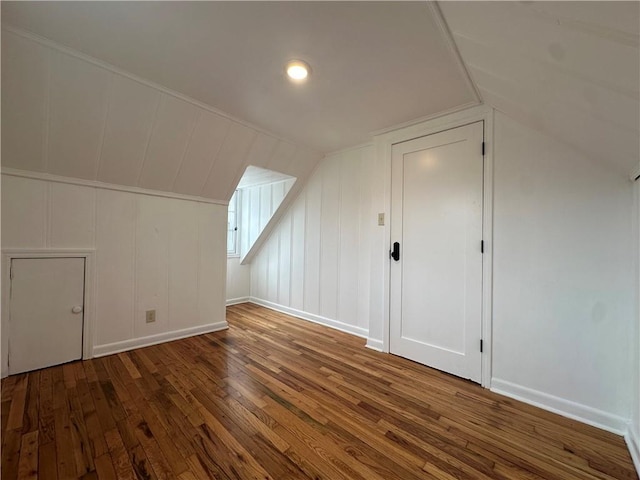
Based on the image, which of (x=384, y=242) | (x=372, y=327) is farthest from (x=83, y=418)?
(x=384, y=242)

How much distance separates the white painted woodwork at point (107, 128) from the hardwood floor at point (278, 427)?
166cm

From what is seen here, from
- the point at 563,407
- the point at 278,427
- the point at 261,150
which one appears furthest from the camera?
the point at 261,150

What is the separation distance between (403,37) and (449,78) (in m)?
0.54

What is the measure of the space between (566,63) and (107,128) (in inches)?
110

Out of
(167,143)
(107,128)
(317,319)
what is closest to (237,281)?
(317,319)

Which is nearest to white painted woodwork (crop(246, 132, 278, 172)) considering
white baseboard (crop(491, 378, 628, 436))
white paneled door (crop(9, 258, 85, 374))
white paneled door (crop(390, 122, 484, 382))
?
white paneled door (crop(390, 122, 484, 382))

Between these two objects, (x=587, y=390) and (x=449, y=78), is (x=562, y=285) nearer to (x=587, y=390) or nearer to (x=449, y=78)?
(x=587, y=390)

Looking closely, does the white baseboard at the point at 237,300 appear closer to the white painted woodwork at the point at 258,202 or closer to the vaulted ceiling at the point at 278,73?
the white painted woodwork at the point at 258,202

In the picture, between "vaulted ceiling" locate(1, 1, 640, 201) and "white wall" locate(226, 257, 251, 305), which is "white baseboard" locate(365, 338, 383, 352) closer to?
"vaulted ceiling" locate(1, 1, 640, 201)

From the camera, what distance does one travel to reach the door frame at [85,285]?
190cm

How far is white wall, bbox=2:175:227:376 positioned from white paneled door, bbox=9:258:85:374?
0.12 meters

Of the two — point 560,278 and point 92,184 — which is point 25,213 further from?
point 560,278

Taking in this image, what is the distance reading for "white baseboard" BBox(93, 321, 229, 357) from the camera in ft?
7.61

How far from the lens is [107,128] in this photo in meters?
1.99
